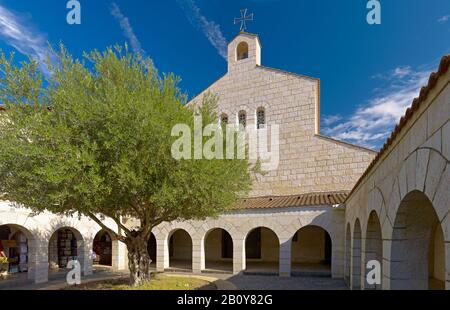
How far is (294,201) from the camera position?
47.4ft

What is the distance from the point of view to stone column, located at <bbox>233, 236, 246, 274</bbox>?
14266 millimetres

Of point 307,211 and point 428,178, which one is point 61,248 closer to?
point 307,211

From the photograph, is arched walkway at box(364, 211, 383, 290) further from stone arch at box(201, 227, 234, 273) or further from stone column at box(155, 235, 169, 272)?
stone arch at box(201, 227, 234, 273)


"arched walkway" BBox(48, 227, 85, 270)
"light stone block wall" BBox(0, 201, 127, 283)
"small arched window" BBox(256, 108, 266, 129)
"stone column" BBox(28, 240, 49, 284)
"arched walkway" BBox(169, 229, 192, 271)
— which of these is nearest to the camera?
"light stone block wall" BBox(0, 201, 127, 283)

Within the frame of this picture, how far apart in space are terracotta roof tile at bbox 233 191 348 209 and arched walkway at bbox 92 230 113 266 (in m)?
9.27

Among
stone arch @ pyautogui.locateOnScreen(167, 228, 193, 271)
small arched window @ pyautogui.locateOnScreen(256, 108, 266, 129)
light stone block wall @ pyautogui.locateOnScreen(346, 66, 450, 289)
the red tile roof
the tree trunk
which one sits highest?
Answer: small arched window @ pyautogui.locateOnScreen(256, 108, 266, 129)

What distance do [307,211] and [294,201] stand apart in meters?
1.00

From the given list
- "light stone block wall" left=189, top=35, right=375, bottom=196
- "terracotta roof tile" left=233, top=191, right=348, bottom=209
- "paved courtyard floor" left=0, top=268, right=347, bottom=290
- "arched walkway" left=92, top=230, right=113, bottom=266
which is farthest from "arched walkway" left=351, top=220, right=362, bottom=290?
"arched walkway" left=92, top=230, right=113, bottom=266

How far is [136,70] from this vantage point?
350 inches

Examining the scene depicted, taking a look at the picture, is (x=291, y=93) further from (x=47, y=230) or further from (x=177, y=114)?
(x=47, y=230)

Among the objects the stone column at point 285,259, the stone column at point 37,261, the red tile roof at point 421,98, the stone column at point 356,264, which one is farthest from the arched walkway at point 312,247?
the red tile roof at point 421,98

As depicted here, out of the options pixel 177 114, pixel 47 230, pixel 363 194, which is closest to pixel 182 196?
pixel 177 114

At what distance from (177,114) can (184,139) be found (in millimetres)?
689

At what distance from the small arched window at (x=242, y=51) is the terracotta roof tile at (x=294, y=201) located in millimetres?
9224
